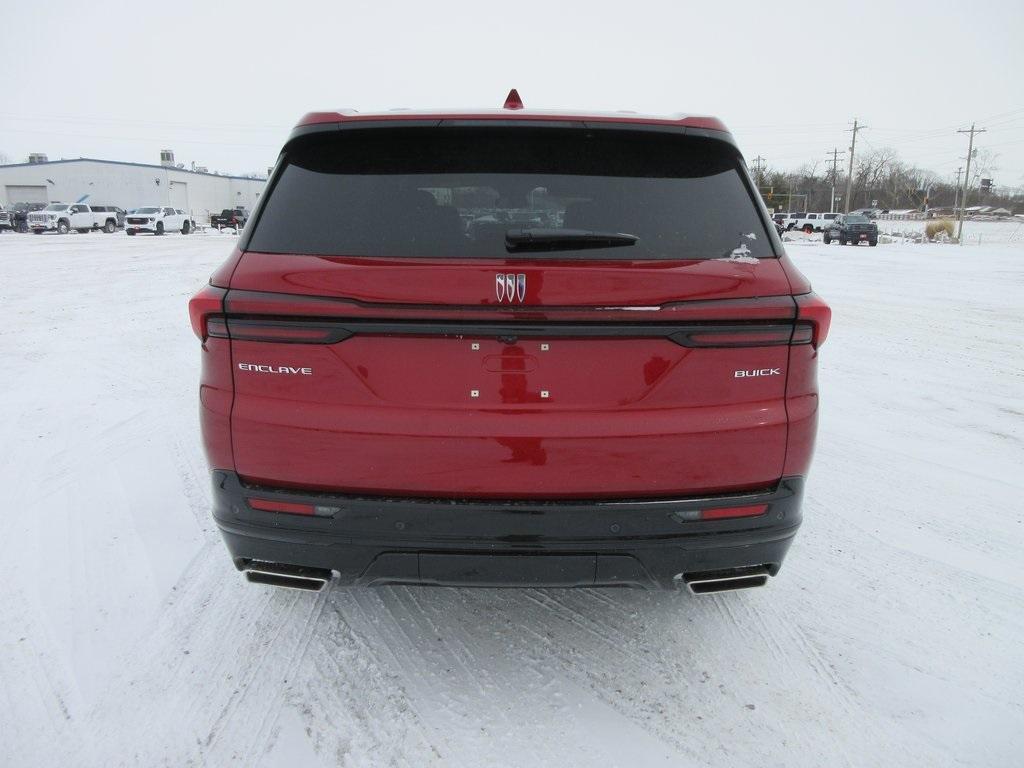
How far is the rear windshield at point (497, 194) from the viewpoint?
7.00ft

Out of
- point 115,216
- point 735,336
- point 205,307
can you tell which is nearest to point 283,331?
point 205,307

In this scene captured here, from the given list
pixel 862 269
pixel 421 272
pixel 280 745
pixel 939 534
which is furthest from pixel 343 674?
pixel 862 269

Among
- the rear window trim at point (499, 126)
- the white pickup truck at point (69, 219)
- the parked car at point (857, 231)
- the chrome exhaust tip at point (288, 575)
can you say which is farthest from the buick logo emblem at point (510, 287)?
the white pickup truck at point (69, 219)

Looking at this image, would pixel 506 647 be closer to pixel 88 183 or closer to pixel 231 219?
pixel 231 219

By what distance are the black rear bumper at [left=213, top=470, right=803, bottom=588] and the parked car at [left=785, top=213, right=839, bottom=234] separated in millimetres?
57971

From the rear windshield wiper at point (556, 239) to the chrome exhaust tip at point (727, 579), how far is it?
1134 millimetres

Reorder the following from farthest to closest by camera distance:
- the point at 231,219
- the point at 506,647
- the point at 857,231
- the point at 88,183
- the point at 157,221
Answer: the point at 88,183 < the point at 231,219 < the point at 157,221 < the point at 857,231 < the point at 506,647

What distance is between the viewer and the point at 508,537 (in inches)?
83.4

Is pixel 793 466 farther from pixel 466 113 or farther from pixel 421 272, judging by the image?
pixel 466 113

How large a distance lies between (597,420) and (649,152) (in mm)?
956

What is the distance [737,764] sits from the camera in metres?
2.13

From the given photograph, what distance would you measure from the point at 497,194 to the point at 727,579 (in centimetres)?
150

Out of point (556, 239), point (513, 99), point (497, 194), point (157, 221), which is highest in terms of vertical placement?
point (157, 221)

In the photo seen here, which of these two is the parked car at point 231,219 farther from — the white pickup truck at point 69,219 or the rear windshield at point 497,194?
the rear windshield at point 497,194
